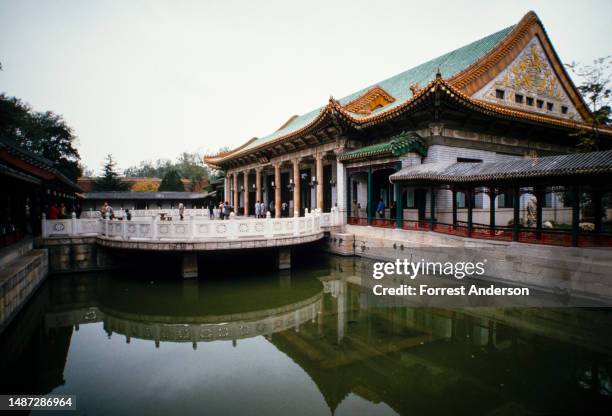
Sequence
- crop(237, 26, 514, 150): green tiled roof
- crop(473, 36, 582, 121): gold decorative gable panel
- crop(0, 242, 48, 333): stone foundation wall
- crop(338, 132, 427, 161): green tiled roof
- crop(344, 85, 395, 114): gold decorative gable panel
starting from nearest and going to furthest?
1. crop(0, 242, 48, 333): stone foundation wall
2. crop(338, 132, 427, 161): green tiled roof
3. crop(473, 36, 582, 121): gold decorative gable panel
4. crop(237, 26, 514, 150): green tiled roof
5. crop(344, 85, 395, 114): gold decorative gable panel

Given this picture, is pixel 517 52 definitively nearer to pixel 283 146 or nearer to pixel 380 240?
pixel 380 240

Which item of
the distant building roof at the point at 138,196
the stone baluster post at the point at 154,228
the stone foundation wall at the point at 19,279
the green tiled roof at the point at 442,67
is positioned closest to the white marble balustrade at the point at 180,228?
the stone baluster post at the point at 154,228

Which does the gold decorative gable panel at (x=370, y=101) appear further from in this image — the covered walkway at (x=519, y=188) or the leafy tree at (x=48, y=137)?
the leafy tree at (x=48, y=137)

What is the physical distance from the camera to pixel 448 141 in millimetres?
13703

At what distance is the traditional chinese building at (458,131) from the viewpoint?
13133 mm

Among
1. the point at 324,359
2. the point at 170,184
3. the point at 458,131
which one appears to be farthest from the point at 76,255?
the point at 170,184

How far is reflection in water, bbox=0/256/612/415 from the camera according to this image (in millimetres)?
4730

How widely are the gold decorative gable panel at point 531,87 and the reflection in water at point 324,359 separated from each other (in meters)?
10.8

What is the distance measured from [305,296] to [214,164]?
75.5 ft

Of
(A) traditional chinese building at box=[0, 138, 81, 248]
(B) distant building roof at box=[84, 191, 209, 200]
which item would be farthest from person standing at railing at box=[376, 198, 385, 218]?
(B) distant building roof at box=[84, 191, 209, 200]

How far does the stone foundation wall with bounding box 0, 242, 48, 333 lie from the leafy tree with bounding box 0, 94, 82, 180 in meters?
32.2

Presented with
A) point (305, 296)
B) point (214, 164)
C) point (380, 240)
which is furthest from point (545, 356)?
point (214, 164)

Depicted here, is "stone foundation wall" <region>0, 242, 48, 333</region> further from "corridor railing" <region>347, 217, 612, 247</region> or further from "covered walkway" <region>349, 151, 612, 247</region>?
"corridor railing" <region>347, 217, 612, 247</region>

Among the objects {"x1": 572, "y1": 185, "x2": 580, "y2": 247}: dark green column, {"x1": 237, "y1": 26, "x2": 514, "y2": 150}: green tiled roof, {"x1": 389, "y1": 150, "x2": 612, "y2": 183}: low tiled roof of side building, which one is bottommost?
{"x1": 572, "y1": 185, "x2": 580, "y2": 247}: dark green column
